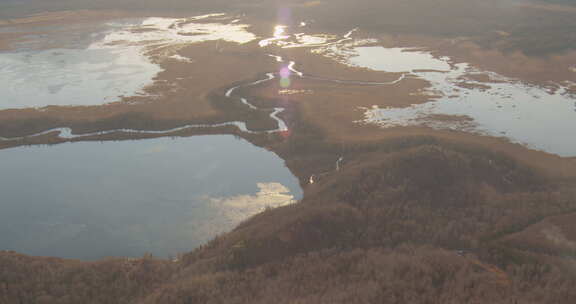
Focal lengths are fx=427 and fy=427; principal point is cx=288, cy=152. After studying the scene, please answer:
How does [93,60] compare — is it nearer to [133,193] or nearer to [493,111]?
[133,193]

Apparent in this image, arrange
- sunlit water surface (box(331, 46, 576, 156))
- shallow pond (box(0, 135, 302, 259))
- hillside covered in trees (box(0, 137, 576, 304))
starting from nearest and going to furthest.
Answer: hillside covered in trees (box(0, 137, 576, 304)) < shallow pond (box(0, 135, 302, 259)) < sunlit water surface (box(331, 46, 576, 156))

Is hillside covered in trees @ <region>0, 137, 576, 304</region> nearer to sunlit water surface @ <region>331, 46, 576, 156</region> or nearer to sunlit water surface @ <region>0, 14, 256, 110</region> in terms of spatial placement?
sunlit water surface @ <region>331, 46, 576, 156</region>

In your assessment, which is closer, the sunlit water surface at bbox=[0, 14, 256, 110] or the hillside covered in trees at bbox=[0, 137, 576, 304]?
the hillside covered in trees at bbox=[0, 137, 576, 304]

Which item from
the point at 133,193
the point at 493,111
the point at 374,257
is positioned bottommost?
the point at 133,193

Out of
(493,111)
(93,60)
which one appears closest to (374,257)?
(493,111)

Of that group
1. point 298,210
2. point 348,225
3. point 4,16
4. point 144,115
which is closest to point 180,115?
point 144,115

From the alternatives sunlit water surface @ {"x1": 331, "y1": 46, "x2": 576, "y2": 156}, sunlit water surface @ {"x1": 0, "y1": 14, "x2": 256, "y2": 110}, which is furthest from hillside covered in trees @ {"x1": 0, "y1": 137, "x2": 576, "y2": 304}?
sunlit water surface @ {"x1": 0, "y1": 14, "x2": 256, "y2": 110}

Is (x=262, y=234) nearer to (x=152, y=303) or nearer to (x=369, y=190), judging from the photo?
(x=152, y=303)

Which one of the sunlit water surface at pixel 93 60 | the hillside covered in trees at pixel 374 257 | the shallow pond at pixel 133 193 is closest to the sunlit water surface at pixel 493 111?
the hillside covered in trees at pixel 374 257

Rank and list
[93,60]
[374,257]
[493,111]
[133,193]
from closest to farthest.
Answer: [374,257], [133,193], [493,111], [93,60]
